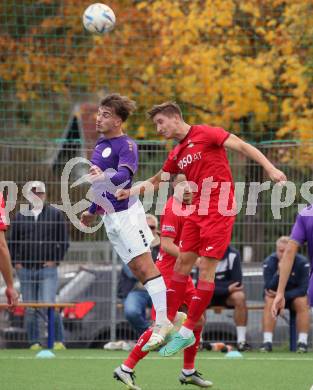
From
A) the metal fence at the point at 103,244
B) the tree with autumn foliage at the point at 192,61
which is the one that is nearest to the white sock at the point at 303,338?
the metal fence at the point at 103,244

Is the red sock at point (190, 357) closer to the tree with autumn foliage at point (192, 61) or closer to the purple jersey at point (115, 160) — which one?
the purple jersey at point (115, 160)

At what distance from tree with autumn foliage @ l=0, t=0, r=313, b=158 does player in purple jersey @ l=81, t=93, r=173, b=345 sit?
28.8 ft

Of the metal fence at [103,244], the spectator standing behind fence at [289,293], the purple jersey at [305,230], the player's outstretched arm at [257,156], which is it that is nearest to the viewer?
the purple jersey at [305,230]

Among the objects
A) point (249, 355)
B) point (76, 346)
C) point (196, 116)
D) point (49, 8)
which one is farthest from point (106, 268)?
point (49, 8)

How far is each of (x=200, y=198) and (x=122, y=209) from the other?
0.69 metres

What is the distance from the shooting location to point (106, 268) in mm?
15617

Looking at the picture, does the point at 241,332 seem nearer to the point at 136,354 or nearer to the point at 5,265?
the point at 136,354

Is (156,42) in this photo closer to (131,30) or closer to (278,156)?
(131,30)

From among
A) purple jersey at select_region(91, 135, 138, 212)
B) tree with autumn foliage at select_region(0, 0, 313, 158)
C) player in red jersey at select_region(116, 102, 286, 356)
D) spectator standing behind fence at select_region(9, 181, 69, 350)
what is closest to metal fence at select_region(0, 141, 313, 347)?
spectator standing behind fence at select_region(9, 181, 69, 350)

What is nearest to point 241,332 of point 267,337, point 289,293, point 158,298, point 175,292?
point 267,337

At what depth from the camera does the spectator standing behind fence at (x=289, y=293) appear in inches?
572

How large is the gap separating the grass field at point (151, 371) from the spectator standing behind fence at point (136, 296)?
0.56 metres

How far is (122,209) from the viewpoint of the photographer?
947 cm

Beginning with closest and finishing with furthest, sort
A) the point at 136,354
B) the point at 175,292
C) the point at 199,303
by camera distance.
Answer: the point at 136,354 < the point at 199,303 < the point at 175,292
